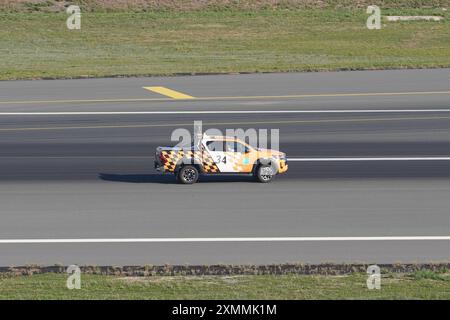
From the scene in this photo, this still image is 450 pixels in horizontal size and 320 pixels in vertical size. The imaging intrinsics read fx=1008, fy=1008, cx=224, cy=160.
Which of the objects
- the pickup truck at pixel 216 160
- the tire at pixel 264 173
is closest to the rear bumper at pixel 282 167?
the pickup truck at pixel 216 160

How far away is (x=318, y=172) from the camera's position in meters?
34.6

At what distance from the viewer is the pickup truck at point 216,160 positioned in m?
32.5

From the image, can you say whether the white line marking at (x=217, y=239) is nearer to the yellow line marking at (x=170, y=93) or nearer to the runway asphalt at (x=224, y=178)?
the runway asphalt at (x=224, y=178)

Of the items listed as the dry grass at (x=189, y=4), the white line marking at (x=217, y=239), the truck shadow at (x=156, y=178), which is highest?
the dry grass at (x=189, y=4)

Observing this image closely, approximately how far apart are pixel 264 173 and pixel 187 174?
2.52 metres

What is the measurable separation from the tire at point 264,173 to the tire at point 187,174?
2.03 m

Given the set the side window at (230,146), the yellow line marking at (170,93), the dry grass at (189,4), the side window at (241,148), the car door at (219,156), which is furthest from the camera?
the dry grass at (189,4)

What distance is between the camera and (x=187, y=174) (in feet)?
107

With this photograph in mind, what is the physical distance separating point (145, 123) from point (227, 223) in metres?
17.0

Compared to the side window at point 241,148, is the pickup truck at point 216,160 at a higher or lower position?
lower

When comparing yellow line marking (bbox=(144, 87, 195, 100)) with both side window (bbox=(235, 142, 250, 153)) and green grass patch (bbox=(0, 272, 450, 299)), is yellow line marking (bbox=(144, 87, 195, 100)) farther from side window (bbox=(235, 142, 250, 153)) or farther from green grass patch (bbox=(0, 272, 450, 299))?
green grass patch (bbox=(0, 272, 450, 299))

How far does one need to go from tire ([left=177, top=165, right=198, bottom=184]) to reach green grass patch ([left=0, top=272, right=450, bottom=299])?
10.2 metres

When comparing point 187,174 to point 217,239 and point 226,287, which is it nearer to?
point 217,239

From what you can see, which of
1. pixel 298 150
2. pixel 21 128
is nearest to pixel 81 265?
pixel 298 150
